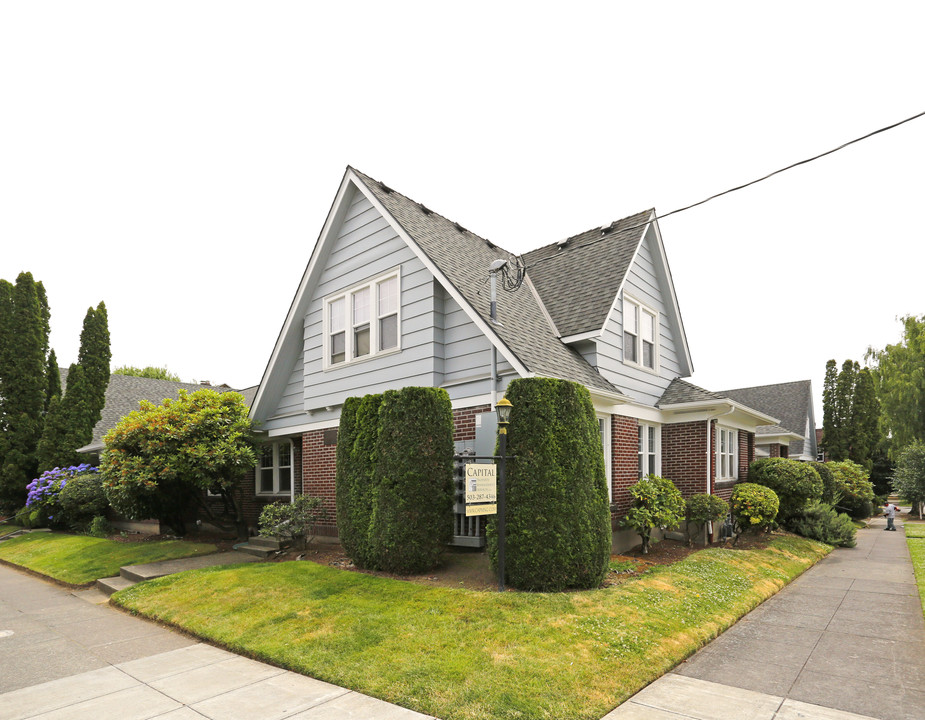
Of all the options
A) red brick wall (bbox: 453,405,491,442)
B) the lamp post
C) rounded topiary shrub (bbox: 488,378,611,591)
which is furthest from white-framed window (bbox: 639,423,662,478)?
the lamp post

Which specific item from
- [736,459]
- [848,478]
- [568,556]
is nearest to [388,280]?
[568,556]

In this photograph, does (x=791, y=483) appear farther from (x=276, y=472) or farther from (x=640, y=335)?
(x=276, y=472)

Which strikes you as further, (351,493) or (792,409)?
(792,409)

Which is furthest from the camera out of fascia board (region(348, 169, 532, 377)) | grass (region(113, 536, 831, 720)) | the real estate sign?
fascia board (region(348, 169, 532, 377))

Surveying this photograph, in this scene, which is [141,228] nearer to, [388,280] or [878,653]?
[388,280]

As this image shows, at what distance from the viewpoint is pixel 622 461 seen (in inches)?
459

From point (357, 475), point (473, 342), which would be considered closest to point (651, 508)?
point (473, 342)

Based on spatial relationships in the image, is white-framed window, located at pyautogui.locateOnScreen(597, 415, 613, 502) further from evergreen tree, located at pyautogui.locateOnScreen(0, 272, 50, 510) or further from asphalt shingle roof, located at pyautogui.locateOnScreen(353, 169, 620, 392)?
evergreen tree, located at pyautogui.locateOnScreen(0, 272, 50, 510)

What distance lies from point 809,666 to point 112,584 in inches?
421

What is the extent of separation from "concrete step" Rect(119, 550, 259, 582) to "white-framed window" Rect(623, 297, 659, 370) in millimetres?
9355

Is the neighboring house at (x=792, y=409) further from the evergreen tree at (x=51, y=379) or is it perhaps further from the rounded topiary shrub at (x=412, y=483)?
the evergreen tree at (x=51, y=379)

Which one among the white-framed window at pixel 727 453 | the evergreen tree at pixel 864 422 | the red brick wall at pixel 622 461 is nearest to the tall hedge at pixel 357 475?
the red brick wall at pixel 622 461

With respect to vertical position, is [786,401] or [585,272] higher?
[585,272]

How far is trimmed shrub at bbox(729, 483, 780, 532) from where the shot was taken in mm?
13060
